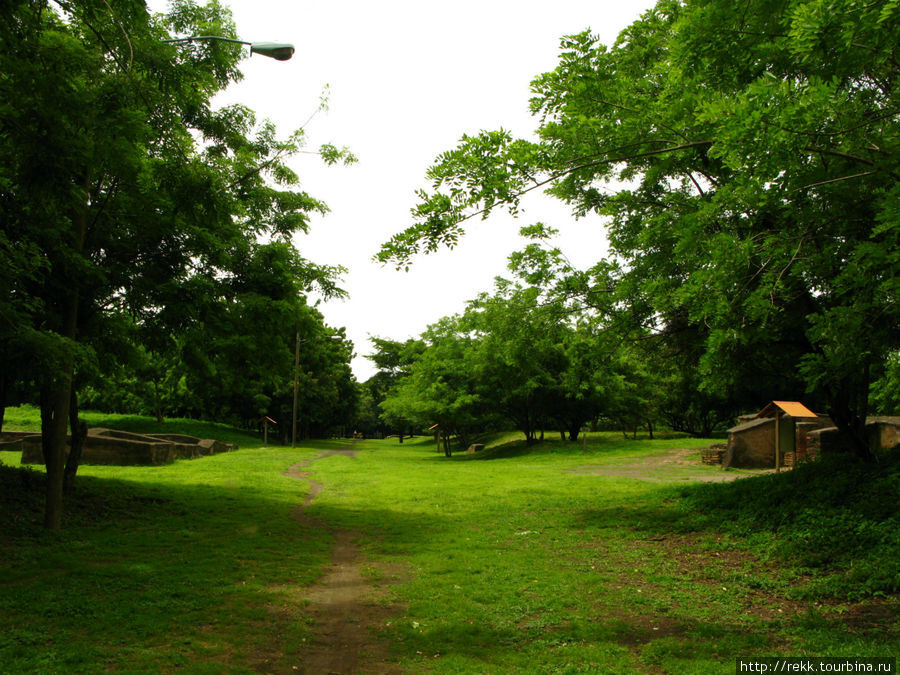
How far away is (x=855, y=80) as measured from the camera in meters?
6.86

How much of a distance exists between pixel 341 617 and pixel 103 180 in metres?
8.52

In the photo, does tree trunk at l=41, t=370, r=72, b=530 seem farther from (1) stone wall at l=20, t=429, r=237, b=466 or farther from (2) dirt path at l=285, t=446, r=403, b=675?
(1) stone wall at l=20, t=429, r=237, b=466

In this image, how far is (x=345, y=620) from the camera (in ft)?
19.0

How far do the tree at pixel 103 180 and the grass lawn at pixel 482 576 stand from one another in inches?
95.4

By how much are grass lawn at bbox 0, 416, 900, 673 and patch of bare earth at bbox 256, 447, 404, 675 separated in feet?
0.23

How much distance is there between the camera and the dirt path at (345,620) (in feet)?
15.4

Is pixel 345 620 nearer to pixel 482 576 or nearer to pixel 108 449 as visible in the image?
pixel 482 576

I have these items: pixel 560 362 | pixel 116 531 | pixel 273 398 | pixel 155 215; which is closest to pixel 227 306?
pixel 155 215

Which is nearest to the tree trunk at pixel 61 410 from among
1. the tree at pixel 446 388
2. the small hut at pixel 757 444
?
the small hut at pixel 757 444

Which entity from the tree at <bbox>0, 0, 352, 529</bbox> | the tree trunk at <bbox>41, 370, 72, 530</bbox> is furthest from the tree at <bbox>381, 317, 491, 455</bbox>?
the tree trunk at <bbox>41, 370, 72, 530</bbox>

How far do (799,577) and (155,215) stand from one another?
10.8 m

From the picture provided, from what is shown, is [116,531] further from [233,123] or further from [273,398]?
[273,398]

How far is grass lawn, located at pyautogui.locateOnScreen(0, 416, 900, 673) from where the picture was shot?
4.90m

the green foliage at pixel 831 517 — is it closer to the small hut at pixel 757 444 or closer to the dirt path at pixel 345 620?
the dirt path at pixel 345 620
